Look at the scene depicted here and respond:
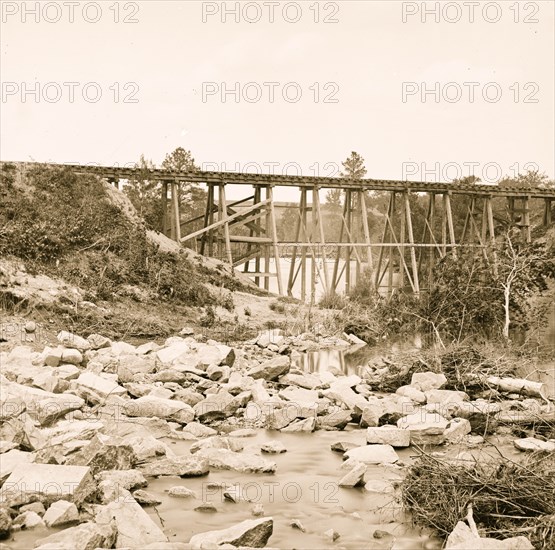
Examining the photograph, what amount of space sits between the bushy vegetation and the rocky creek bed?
5425 millimetres

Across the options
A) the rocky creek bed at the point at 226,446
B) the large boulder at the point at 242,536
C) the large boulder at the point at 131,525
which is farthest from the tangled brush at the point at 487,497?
the large boulder at the point at 131,525

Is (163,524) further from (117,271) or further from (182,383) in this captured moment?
(117,271)

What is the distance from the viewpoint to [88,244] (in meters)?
18.8

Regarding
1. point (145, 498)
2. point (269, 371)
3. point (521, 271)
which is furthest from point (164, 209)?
point (145, 498)

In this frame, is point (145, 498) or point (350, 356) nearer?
point (145, 498)

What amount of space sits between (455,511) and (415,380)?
5.54 m

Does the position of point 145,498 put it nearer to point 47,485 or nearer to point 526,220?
point 47,485

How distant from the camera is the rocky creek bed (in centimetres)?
541

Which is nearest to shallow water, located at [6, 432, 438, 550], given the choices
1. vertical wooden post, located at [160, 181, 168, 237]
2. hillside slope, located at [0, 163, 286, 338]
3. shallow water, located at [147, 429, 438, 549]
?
shallow water, located at [147, 429, 438, 549]

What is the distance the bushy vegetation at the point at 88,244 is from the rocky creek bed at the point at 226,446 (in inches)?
214

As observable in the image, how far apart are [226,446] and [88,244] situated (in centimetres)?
1190

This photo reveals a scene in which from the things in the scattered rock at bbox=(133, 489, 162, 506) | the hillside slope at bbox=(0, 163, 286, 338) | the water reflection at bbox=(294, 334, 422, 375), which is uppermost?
the hillside slope at bbox=(0, 163, 286, 338)

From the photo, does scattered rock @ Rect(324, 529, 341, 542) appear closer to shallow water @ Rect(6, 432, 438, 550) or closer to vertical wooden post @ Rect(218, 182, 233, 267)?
shallow water @ Rect(6, 432, 438, 550)

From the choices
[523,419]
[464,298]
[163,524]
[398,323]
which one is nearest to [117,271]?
[398,323]
